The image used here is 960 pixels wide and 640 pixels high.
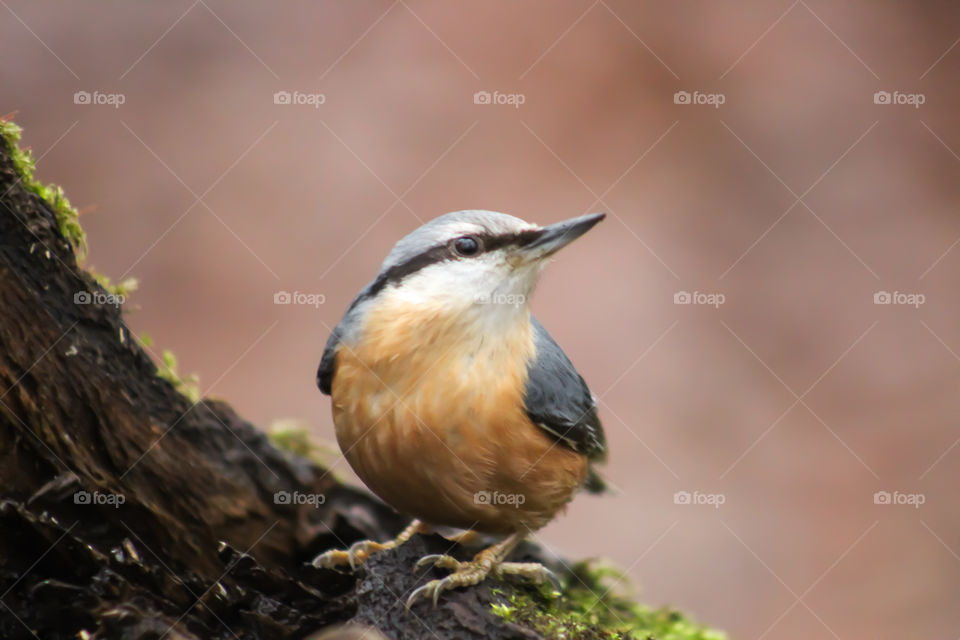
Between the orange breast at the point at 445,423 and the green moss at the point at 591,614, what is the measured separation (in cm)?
34

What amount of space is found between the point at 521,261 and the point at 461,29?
16.7 ft

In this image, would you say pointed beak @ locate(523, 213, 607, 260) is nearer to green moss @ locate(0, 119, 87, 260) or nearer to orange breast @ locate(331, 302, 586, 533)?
orange breast @ locate(331, 302, 586, 533)

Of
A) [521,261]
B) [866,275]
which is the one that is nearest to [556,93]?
[866,275]

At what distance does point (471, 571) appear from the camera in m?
3.00

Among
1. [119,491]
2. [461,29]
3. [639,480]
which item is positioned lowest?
[119,491]

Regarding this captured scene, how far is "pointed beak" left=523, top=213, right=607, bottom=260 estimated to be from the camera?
3168 mm

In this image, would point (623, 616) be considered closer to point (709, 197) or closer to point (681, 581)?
point (681, 581)

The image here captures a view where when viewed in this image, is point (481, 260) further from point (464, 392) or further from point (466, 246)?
point (464, 392)

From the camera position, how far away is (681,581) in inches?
248

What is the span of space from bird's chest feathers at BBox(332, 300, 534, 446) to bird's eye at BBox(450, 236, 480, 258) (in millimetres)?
239

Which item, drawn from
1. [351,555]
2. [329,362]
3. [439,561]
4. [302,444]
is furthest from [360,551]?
[302,444]

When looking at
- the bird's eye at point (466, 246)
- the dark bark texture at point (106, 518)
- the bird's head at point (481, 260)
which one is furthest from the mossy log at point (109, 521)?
the bird's eye at point (466, 246)

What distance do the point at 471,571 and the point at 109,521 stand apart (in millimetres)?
1316

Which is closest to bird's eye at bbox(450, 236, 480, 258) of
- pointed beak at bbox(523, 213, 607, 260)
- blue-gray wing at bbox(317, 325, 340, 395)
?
pointed beak at bbox(523, 213, 607, 260)
